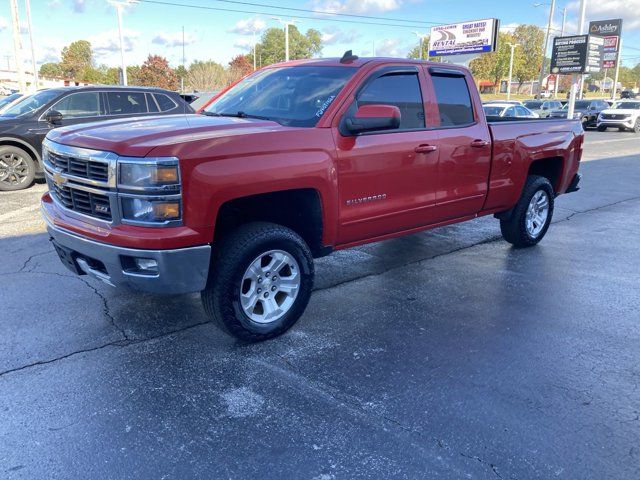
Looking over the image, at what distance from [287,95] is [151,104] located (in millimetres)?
6211

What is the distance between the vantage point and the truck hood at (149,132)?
3.29 m

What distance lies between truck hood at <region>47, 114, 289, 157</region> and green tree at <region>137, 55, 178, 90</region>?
6833cm

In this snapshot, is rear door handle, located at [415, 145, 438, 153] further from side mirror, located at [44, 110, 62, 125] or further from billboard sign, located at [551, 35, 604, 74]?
billboard sign, located at [551, 35, 604, 74]

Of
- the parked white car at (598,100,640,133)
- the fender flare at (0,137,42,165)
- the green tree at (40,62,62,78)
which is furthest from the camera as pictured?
the green tree at (40,62,62,78)

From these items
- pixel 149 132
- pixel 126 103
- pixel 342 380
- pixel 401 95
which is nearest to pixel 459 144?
pixel 401 95

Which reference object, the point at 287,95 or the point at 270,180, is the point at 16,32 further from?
the point at 270,180

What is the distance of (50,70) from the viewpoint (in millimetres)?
104188

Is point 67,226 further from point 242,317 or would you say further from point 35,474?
point 35,474

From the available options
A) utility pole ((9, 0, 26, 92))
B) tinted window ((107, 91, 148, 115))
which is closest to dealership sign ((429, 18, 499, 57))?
utility pole ((9, 0, 26, 92))

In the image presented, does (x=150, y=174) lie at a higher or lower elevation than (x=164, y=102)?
lower

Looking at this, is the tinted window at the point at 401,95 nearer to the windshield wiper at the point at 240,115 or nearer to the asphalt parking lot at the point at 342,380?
the windshield wiper at the point at 240,115

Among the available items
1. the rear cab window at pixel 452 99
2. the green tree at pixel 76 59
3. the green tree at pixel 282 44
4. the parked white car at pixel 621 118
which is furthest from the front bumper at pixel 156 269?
the green tree at pixel 282 44

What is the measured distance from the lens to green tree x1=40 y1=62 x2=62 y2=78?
9596 cm

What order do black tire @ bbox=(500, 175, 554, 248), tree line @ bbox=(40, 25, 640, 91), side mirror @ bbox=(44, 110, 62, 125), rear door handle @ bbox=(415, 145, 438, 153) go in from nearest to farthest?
rear door handle @ bbox=(415, 145, 438, 153)
black tire @ bbox=(500, 175, 554, 248)
side mirror @ bbox=(44, 110, 62, 125)
tree line @ bbox=(40, 25, 640, 91)
